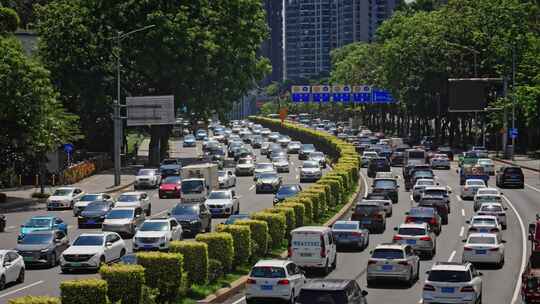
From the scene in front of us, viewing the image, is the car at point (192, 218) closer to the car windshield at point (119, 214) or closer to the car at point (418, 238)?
the car windshield at point (119, 214)

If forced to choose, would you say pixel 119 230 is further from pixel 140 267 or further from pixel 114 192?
pixel 114 192

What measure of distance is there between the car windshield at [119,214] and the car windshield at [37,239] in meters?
8.46

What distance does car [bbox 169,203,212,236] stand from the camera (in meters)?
48.7

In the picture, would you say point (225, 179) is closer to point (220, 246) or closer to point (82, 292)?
point (220, 246)

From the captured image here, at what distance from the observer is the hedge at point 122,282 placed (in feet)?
87.9

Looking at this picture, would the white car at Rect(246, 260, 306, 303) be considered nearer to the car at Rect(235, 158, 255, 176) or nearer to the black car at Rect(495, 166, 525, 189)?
the black car at Rect(495, 166, 525, 189)

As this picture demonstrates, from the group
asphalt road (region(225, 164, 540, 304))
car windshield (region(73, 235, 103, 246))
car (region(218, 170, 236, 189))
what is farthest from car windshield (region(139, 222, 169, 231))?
car (region(218, 170, 236, 189))

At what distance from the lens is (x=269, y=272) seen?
1222 inches

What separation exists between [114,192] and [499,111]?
→ 5259 centimetres

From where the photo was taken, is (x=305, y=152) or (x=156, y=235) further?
(x=305, y=152)

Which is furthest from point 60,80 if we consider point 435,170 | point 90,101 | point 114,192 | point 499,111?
point 499,111


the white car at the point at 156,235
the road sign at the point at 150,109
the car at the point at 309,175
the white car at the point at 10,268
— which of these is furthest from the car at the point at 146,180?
the white car at the point at 10,268

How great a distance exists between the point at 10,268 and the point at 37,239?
5466 millimetres

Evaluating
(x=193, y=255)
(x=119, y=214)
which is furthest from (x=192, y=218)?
(x=193, y=255)
